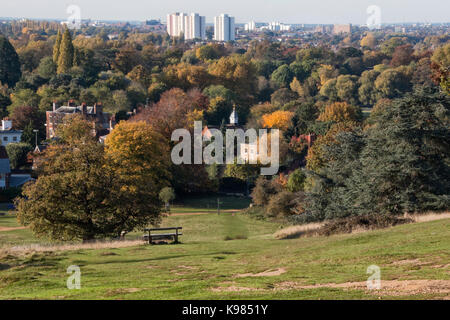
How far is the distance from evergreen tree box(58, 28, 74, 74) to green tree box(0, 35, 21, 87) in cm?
753

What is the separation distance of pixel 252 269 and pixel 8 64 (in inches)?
3676

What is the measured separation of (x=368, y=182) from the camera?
3106cm

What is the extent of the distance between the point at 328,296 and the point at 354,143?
25.4m

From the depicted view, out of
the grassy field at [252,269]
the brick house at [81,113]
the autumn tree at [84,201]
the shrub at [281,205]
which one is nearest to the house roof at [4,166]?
the brick house at [81,113]

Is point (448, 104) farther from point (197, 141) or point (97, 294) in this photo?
point (197, 141)

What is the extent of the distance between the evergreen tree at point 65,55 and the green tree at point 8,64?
7.53m

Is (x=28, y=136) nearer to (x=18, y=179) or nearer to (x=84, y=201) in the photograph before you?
(x=18, y=179)

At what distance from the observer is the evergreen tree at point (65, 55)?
101 meters

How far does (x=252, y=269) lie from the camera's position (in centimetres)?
1680

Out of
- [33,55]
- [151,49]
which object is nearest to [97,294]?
[33,55]

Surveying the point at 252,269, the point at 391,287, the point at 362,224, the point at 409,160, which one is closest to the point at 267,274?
the point at 252,269

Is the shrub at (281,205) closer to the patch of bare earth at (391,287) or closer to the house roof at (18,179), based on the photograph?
the house roof at (18,179)

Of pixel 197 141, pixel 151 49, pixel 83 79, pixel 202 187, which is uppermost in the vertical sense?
pixel 151 49

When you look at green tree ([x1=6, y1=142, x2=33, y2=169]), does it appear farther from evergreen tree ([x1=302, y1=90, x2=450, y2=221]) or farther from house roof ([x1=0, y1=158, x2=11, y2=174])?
evergreen tree ([x1=302, y1=90, x2=450, y2=221])
